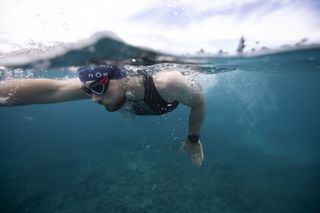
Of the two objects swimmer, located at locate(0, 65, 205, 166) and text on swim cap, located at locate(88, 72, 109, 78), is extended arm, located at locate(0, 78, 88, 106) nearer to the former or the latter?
swimmer, located at locate(0, 65, 205, 166)

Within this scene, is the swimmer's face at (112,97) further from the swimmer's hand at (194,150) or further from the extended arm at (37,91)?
the swimmer's hand at (194,150)

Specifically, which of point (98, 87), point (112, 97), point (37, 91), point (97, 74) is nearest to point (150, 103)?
point (112, 97)

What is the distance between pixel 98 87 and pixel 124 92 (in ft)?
1.86

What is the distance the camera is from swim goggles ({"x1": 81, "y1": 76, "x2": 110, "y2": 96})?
534 centimetres

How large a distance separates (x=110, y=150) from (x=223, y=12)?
17.6m

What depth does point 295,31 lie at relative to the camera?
7883mm

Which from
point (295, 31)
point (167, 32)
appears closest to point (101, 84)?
point (167, 32)

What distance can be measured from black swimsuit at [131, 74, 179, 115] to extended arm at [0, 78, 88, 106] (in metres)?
1.32

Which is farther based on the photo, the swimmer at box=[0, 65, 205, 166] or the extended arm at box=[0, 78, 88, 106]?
the swimmer at box=[0, 65, 205, 166]

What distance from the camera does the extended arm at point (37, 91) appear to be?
4680 millimetres

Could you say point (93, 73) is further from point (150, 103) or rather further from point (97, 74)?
point (150, 103)

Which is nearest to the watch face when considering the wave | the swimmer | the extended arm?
the swimmer

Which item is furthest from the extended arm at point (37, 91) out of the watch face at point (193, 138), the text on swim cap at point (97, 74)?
the watch face at point (193, 138)

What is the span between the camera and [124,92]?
557 cm
